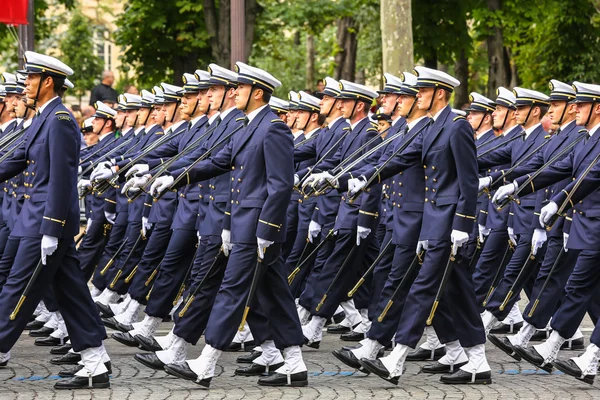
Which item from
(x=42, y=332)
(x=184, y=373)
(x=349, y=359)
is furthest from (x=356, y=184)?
(x=42, y=332)

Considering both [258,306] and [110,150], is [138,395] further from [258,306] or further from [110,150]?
[110,150]

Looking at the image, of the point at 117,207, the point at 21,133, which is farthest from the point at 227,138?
the point at 117,207

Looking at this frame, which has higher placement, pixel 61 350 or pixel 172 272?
pixel 172 272

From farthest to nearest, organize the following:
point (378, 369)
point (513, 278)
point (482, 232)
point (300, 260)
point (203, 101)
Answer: point (482, 232)
point (300, 260)
point (513, 278)
point (203, 101)
point (378, 369)

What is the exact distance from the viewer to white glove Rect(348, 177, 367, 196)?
9922mm

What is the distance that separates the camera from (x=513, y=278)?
11758 mm

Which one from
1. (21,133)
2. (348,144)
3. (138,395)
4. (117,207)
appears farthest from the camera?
(117,207)

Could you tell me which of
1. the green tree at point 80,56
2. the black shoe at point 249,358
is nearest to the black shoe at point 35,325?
the black shoe at point 249,358

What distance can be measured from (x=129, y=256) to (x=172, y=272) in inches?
87.1

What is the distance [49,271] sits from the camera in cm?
897

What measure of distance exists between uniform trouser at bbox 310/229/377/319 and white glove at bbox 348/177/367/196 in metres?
1.48

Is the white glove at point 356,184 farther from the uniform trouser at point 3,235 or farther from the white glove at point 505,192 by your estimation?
the uniform trouser at point 3,235

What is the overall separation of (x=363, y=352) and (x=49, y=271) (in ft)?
7.52

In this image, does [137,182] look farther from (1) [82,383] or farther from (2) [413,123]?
(2) [413,123]
